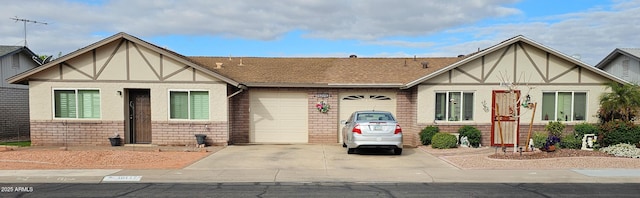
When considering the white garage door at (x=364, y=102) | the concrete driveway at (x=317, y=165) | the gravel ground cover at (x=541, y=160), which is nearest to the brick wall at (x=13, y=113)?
the concrete driveway at (x=317, y=165)

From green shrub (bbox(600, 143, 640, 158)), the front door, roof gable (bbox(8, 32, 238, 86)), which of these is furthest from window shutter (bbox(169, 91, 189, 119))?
green shrub (bbox(600, 143, 640, 158))

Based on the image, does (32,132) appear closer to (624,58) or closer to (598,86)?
(598,86)

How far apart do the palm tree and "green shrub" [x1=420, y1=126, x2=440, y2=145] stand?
5726 millimetres

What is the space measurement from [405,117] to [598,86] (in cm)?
688

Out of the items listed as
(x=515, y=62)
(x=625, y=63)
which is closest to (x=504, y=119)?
(x=515, y=62)

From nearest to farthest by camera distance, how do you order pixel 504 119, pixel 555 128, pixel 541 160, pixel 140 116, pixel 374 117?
pixel 541 160 < pixel 374 117 < pixel 555 128 < pixel 504 119 < pixel 140 116

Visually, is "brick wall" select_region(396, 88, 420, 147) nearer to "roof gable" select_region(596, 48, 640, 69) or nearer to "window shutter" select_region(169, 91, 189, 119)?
"window shutter" select_region(169, 91, 189, 119)

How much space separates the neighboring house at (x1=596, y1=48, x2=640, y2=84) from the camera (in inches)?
827

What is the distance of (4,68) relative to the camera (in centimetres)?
2020

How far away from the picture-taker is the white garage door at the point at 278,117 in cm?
1758

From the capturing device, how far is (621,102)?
14.9 metres

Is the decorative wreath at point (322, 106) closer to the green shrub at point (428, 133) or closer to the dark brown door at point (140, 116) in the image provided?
the green shrub at point (428, 133)

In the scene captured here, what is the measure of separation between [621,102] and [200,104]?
14.4m

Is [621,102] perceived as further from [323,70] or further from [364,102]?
[323,70]
